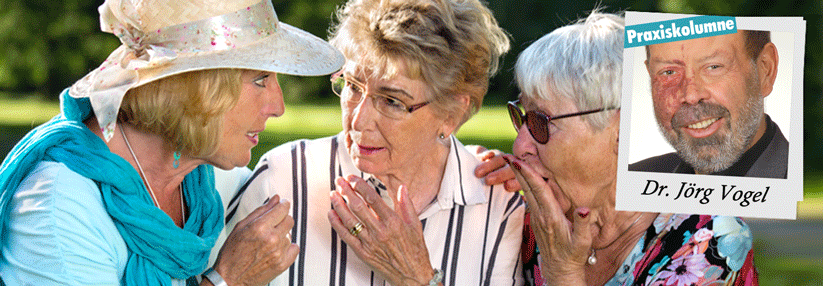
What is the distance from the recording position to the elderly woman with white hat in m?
2.23

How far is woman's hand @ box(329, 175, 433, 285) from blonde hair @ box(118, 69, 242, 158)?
611 millimetres

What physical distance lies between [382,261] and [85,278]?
1026mm

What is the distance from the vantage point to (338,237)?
9.79 ft

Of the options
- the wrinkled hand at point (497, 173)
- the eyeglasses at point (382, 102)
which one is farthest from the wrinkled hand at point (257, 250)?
the wrinkled hand at point (497, 173)

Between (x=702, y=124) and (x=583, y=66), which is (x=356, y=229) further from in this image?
(x=702, y=124)

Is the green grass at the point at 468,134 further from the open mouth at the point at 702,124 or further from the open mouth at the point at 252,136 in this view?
the open mouth at the point at 702,124

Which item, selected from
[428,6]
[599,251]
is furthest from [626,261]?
[428,6]

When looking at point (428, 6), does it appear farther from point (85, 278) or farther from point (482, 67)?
point (85, 278)

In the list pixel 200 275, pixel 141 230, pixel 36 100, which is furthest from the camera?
pixel 36 100

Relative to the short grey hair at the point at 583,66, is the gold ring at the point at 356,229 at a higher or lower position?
lower

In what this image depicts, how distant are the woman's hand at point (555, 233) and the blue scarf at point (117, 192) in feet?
3.85

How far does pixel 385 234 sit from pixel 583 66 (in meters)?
0.91

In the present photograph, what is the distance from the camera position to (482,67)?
3.13 m

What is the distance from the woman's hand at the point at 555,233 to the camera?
275cm
